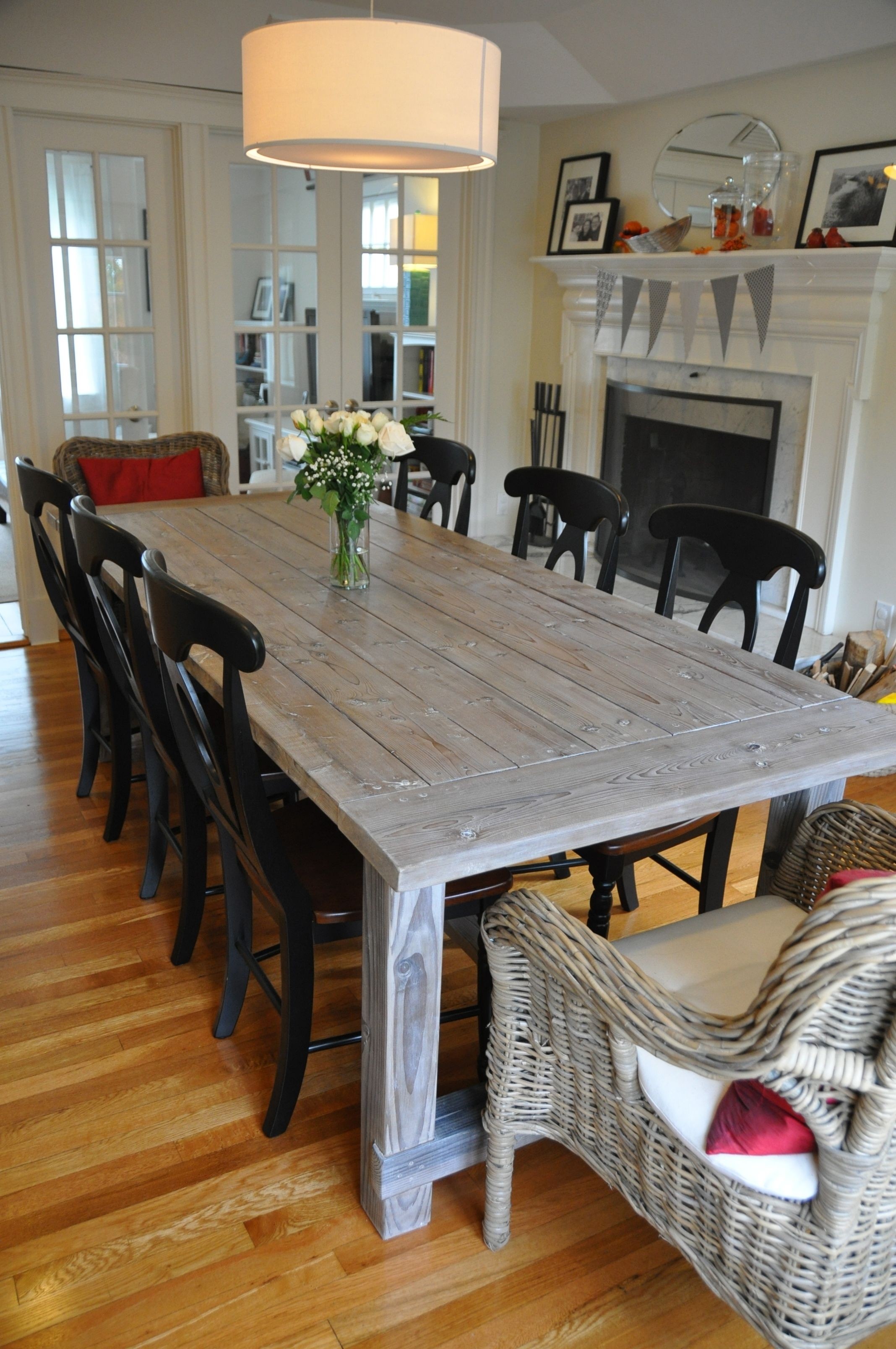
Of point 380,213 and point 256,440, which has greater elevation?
point 380,213

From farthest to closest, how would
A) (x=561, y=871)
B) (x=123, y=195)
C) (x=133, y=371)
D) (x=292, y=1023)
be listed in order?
(x=133, y=371)
(x=123, y=195)
(x=561, y=871)
(x=292, y=1023)

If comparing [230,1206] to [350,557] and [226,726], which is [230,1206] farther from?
[350,557]

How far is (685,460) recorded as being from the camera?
471 cm

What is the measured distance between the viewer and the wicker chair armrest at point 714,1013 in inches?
40.4

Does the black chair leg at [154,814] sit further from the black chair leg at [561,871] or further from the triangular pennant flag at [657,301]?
the triangular pennant flag at [657,301]

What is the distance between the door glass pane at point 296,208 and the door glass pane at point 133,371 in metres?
0.62

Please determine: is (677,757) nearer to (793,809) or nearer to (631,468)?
(793,809)

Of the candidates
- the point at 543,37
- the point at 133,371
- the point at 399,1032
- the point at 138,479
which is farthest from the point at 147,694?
the point at 543,37

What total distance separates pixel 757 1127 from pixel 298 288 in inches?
172

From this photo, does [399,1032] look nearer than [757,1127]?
No

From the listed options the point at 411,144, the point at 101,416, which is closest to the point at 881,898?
the point at 411,144

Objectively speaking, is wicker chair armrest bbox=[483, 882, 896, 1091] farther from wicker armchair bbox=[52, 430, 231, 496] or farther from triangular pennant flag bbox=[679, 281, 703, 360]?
triangular pennant flag bbox=[679, 281, 703, 360]

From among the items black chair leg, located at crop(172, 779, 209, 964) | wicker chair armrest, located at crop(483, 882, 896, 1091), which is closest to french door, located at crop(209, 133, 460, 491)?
black chair leg, located at crop(172, 779, 209, 964)

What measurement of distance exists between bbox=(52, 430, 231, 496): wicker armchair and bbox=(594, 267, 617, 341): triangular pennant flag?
5.77ft
